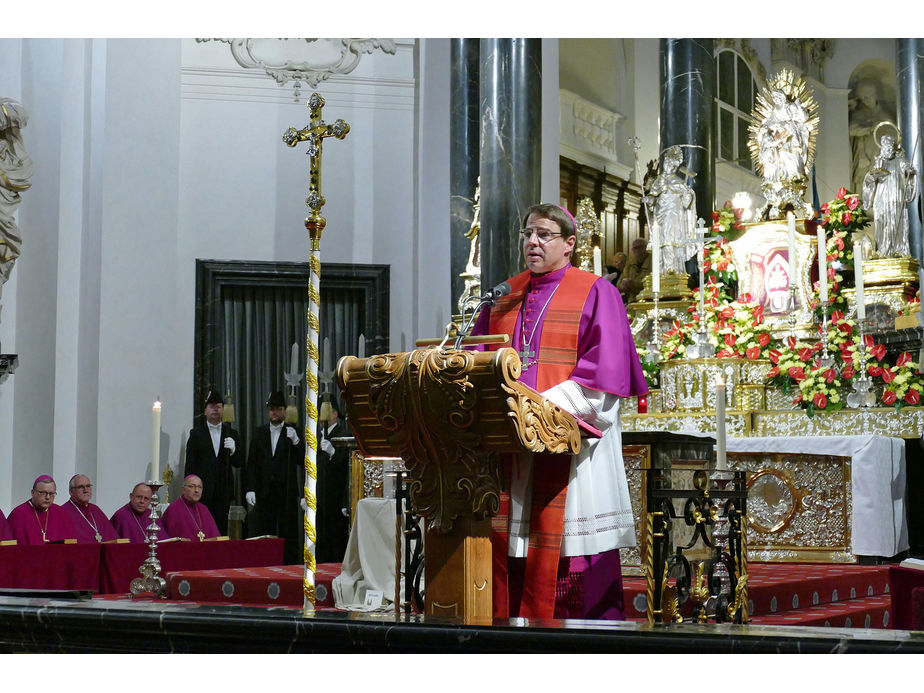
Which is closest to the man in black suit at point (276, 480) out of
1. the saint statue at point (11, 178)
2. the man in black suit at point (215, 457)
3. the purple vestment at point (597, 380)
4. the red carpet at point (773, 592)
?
the man in black suit at point (215, 457)

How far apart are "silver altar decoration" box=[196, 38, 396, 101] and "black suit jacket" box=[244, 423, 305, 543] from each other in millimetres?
3983

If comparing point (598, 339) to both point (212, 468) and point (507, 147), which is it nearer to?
point (507, 147)

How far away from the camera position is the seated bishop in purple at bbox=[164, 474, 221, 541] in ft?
31.4

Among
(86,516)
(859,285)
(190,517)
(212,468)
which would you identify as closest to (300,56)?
(212,468)

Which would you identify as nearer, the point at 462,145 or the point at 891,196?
the point at 891,196

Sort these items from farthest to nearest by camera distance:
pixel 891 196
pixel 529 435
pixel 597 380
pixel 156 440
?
pixel 891 196, pixel 156 440, pixel 597 380, pixel 529 435

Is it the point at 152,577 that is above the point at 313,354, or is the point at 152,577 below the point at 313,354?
below

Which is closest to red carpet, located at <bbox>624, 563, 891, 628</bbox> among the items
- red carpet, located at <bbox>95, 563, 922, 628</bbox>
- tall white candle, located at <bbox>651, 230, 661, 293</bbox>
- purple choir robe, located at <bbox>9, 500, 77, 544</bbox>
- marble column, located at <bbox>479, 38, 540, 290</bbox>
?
red carpet, located at <bbox>95, 563, 922, 628</bbox>

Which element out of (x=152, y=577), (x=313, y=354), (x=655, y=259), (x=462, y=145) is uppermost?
(x=462, y=145)

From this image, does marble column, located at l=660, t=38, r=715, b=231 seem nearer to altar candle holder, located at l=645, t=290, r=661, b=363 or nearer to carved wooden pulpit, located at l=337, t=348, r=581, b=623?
altar candle holder, located at l=645, t=290, r=661, b=363

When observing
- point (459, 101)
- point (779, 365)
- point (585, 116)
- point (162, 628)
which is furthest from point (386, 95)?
point (162, 628)

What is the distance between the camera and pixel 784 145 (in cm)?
1102

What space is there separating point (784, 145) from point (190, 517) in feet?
20.6

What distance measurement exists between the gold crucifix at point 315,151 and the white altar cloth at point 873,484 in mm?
4546
